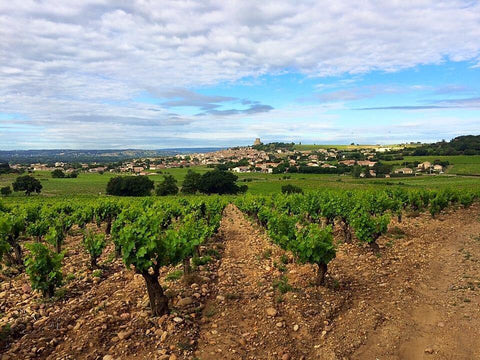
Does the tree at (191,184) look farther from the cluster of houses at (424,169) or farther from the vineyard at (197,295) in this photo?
the cluster of houses at (424,169)

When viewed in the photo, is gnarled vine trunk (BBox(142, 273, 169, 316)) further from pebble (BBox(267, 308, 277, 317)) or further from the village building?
the village building

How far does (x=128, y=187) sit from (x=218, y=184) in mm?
18925

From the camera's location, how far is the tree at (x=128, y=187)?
214 ft

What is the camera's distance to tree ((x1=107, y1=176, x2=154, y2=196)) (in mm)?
65250

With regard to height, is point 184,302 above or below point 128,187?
above

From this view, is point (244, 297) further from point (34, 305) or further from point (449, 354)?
point (34, 305)

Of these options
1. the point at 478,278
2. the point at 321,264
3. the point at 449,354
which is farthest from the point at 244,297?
the point at 478,278

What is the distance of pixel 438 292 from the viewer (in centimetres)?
1003

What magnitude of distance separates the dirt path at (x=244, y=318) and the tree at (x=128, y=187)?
5620cm

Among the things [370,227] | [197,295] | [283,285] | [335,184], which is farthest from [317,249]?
[335,184]

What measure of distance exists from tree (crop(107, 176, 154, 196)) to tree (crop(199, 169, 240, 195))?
11.7m

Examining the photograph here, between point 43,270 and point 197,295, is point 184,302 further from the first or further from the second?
point 43,270

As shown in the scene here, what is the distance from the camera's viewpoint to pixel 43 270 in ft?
30.8

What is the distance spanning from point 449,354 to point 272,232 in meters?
8.51
